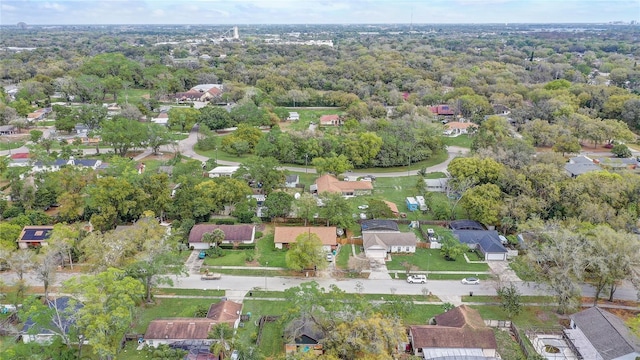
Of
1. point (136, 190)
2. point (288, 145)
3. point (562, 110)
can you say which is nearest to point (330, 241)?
point (136, 190)

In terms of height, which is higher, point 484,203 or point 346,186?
point 484,203

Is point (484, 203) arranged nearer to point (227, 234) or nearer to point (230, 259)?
point (230, 259)

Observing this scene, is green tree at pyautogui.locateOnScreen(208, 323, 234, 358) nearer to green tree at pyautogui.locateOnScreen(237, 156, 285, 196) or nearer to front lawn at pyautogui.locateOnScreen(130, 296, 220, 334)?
front lawn at pyautogui.locateOnScreen(130, 296, 220, 334)

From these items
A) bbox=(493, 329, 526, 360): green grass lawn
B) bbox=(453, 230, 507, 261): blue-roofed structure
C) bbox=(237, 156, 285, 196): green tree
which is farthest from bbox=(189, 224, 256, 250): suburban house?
bbox=(493, 329, 526, 360): green grass lawn

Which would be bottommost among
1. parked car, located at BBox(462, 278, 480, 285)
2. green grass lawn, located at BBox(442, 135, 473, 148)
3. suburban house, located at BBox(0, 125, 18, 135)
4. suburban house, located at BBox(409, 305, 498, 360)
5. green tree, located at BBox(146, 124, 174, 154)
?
parked car, located at BBox(462, 278, 480, 285)

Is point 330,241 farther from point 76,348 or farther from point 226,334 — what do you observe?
point 76,348

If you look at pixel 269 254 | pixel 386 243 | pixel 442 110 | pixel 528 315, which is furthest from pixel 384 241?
pixel 442 110
